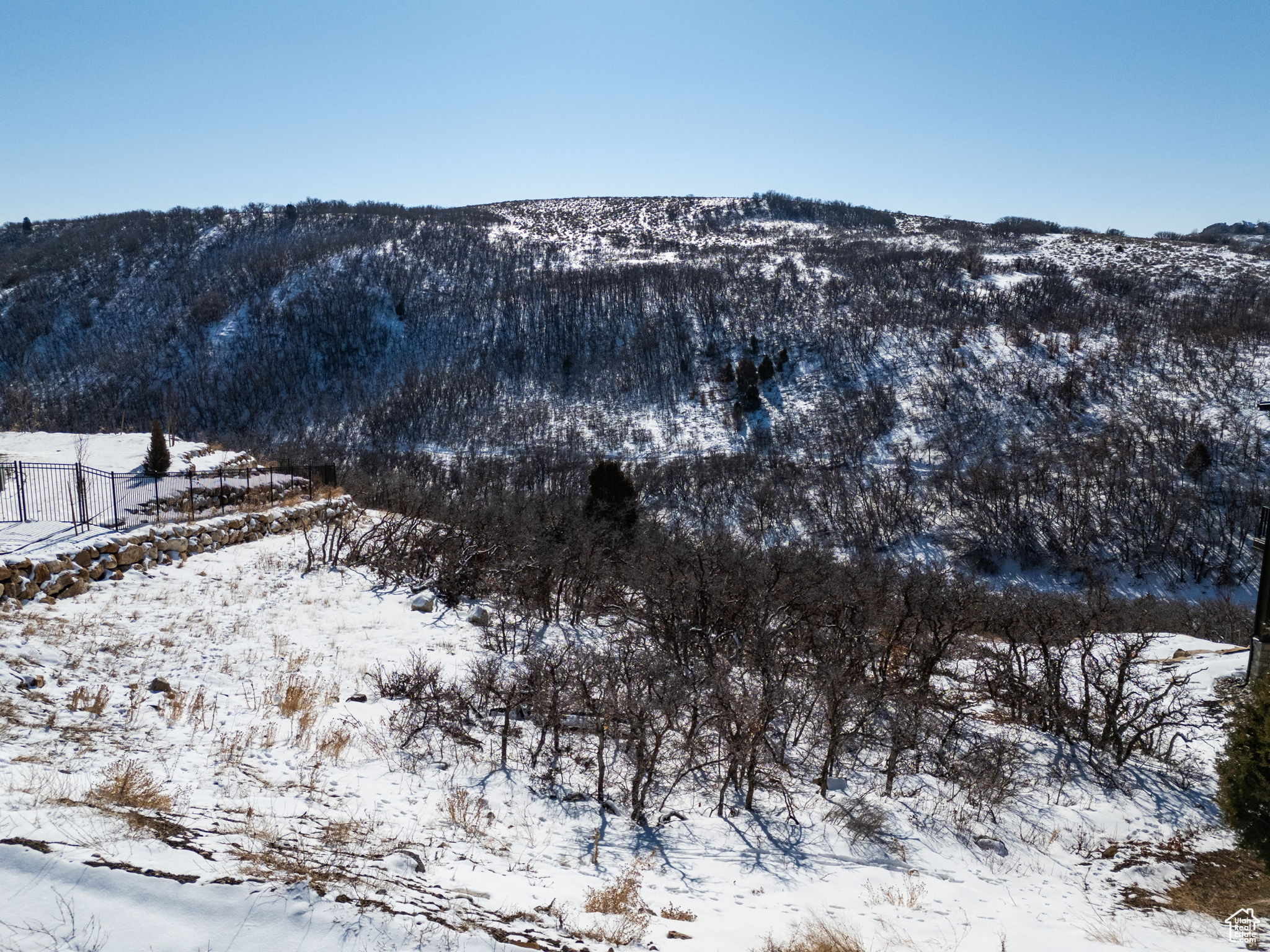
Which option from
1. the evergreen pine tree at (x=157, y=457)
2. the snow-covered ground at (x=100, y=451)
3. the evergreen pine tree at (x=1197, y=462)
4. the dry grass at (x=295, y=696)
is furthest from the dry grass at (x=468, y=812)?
the evergreen pine tree at (x=1197, y=462)

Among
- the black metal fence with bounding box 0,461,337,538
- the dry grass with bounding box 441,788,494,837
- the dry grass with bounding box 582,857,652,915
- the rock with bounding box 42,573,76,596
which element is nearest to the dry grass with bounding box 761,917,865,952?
the dry grass with bounding box 582,857,652,915

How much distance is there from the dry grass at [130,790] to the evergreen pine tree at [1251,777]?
32.3ft

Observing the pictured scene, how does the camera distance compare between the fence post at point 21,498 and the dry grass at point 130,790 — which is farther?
the fence post at point 21,498

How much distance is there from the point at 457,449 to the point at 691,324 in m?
27.6

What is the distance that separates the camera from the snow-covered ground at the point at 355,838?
12.8 feet

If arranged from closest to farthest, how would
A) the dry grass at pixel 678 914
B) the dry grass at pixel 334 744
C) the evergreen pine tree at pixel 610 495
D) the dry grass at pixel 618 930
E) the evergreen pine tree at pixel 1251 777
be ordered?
1. the dry grass at pixel 618 930
2. the dry grass at pixel 678 914
3. the evergreen pine tree at pixel 1251 777
4. the dry grass at pixel 334 744
5. the evergreen pine tree at pixel 610 495

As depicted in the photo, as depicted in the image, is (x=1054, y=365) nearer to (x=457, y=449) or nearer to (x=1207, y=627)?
(x=1207, y=627)

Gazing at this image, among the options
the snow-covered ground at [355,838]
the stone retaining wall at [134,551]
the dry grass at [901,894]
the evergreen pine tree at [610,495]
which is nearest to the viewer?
the snow-covered ground at [355,838]

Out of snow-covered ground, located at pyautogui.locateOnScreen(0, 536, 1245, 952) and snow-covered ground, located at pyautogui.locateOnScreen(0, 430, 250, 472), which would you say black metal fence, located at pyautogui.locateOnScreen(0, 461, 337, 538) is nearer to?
snow-covered ground, located at pyautogui.locateOnScreen(0, 430, 250, 472)

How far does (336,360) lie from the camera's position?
7244cm

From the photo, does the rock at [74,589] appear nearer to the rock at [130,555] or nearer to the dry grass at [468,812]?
the rock at [130,555]

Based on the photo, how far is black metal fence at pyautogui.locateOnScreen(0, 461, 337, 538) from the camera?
14320 millimetres

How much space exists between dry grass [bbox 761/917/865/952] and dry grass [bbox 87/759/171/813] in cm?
473

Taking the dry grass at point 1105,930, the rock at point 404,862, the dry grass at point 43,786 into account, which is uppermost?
the dry grass at point 43,786
